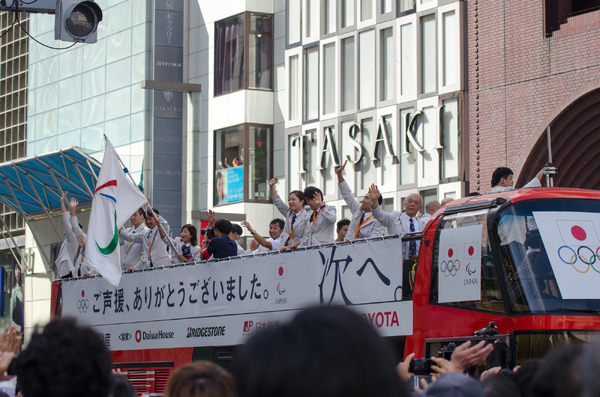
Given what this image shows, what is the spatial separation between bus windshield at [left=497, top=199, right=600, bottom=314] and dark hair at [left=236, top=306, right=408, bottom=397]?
8.38m

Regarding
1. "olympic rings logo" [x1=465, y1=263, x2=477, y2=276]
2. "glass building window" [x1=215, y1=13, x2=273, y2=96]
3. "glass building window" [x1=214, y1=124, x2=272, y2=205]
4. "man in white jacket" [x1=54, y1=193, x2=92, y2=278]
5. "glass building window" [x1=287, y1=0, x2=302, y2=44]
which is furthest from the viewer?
"glass building window" [x1=215, y1=13, x2=273, y2=96]

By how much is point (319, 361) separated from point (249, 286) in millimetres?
11744

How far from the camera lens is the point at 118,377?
4.61 meters

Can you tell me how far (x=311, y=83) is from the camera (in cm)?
3300

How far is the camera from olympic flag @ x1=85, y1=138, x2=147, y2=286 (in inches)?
623

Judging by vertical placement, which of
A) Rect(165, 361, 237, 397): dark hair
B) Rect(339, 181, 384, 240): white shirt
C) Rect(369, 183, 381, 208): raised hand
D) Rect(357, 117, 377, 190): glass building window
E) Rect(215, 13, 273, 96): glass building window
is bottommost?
Rect(165, 361, 237, 397): dark hair

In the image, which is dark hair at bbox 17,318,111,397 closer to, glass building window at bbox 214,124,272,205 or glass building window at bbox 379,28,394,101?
glass building window at bbox 379,28,394,101

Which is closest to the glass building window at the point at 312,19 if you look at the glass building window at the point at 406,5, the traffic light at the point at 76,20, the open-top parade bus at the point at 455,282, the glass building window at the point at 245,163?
the glass building window at the point at 406,5

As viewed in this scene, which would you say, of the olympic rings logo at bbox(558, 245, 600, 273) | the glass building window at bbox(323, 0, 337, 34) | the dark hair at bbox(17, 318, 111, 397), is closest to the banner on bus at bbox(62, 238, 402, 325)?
the olympic rings logo at bbox(558, 245, 600, 273)

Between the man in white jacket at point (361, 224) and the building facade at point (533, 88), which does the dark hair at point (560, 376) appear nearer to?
the man in white jacket at point (361, 224)

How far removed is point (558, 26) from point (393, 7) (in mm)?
6522

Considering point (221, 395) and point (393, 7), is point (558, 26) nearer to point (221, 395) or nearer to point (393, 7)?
point (393, 7)

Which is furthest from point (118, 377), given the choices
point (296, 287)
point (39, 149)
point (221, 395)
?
point (39, 149)

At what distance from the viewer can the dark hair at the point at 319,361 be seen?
7.53 feet
